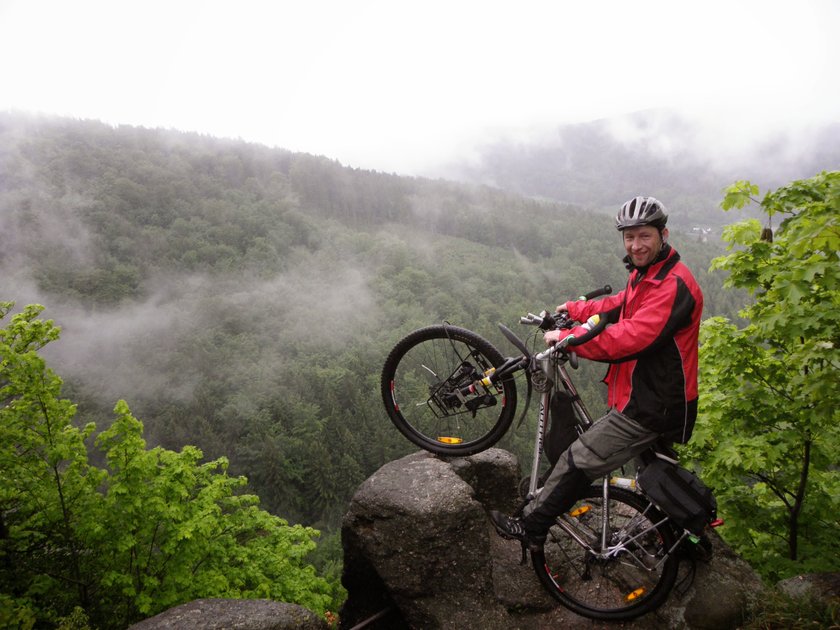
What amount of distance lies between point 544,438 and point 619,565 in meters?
1.58

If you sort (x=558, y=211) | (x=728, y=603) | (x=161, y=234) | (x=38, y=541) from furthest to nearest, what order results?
(x=558, y=211)
(x=161, y=234)
(x=38, y=541)
(x=728, y=603)

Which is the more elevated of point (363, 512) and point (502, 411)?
point (502, 411)

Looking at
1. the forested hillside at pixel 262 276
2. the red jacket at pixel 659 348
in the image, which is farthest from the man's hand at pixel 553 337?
the forested hillside at pixel 262 276

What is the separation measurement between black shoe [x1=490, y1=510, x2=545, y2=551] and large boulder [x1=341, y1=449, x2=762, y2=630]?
0.59 metres

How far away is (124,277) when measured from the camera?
125 m

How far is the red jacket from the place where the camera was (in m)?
3.40

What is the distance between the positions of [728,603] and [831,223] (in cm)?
337

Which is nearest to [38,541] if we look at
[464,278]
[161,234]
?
[464,278]

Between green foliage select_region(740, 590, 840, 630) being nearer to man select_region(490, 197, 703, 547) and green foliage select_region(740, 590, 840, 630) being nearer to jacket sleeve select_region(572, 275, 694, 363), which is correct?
man select_region(490, 197, 703, 547)

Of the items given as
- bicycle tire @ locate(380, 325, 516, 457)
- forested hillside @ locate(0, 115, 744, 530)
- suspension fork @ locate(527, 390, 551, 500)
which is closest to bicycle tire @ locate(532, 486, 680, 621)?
suspension fork @ locate(527, 390, 551, 500)

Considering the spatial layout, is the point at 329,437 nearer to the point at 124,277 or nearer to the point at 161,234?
the point at 124,277

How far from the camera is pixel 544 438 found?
4430mm

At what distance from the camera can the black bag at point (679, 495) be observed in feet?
12.5

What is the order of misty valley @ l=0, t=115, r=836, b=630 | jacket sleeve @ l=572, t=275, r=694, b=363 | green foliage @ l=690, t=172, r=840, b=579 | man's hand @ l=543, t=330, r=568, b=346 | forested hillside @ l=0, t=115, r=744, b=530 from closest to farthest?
1. jacket sleeve @ l=572, t=275, r=694, b=363
2. man's hand @ l=543, t=330, r=568, b=346
3. green foliage @ l=690, t=172, r=840, b=579
4. misty valley @ l=0, t=115, r=836, b=630
5. forested hillside @ l=0, t=115, r=744, b=530
